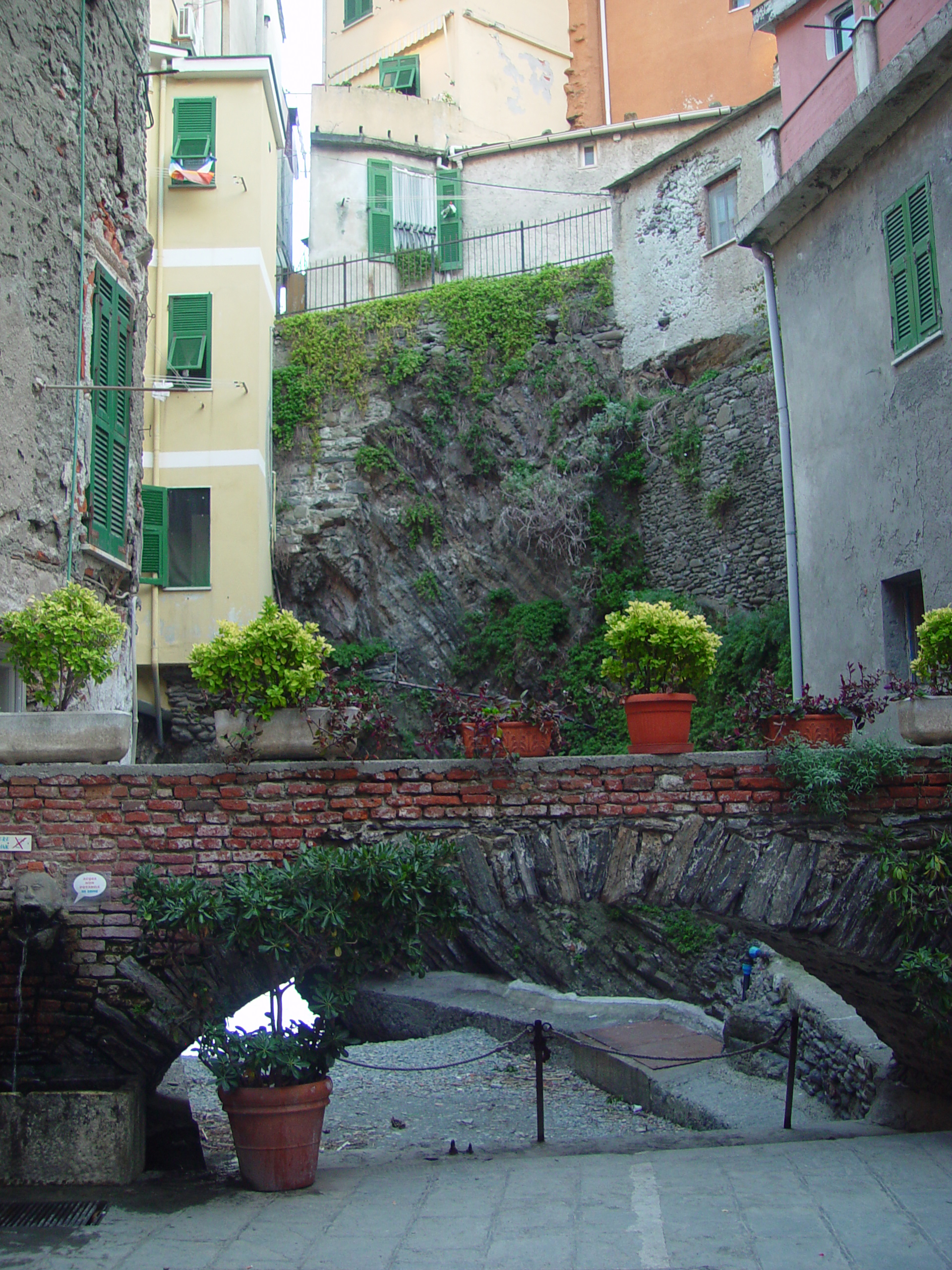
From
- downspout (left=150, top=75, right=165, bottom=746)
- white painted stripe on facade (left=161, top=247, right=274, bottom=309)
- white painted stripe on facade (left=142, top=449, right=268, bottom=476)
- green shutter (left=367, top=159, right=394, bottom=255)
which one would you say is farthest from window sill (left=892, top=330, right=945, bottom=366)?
green shutter (left=367, top=159, right=394, bottom=255)

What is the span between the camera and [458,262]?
2162 cm

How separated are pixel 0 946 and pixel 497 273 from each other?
17624 mm

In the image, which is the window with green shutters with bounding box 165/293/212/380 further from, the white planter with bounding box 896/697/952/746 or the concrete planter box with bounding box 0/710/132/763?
the white planter with bounding box 896/697/952/746

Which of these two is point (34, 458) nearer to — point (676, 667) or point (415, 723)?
point (676, 667)

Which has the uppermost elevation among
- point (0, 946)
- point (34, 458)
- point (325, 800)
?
point (34, 458)

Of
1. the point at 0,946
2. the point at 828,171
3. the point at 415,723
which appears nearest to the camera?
the point at 0,946

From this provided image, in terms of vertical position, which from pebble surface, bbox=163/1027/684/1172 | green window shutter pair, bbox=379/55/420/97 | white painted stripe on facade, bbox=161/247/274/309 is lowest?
pebble surface, bbox=163/1027/684/1172

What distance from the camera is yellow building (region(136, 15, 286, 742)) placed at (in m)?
16.6

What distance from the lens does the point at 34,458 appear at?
855 cm

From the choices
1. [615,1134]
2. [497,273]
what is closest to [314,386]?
[497,273]

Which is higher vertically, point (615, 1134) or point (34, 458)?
point (34, 458)

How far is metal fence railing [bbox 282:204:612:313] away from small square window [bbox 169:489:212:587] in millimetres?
5604

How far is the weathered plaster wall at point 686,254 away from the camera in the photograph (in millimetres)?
17969

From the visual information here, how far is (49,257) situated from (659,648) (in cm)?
589
